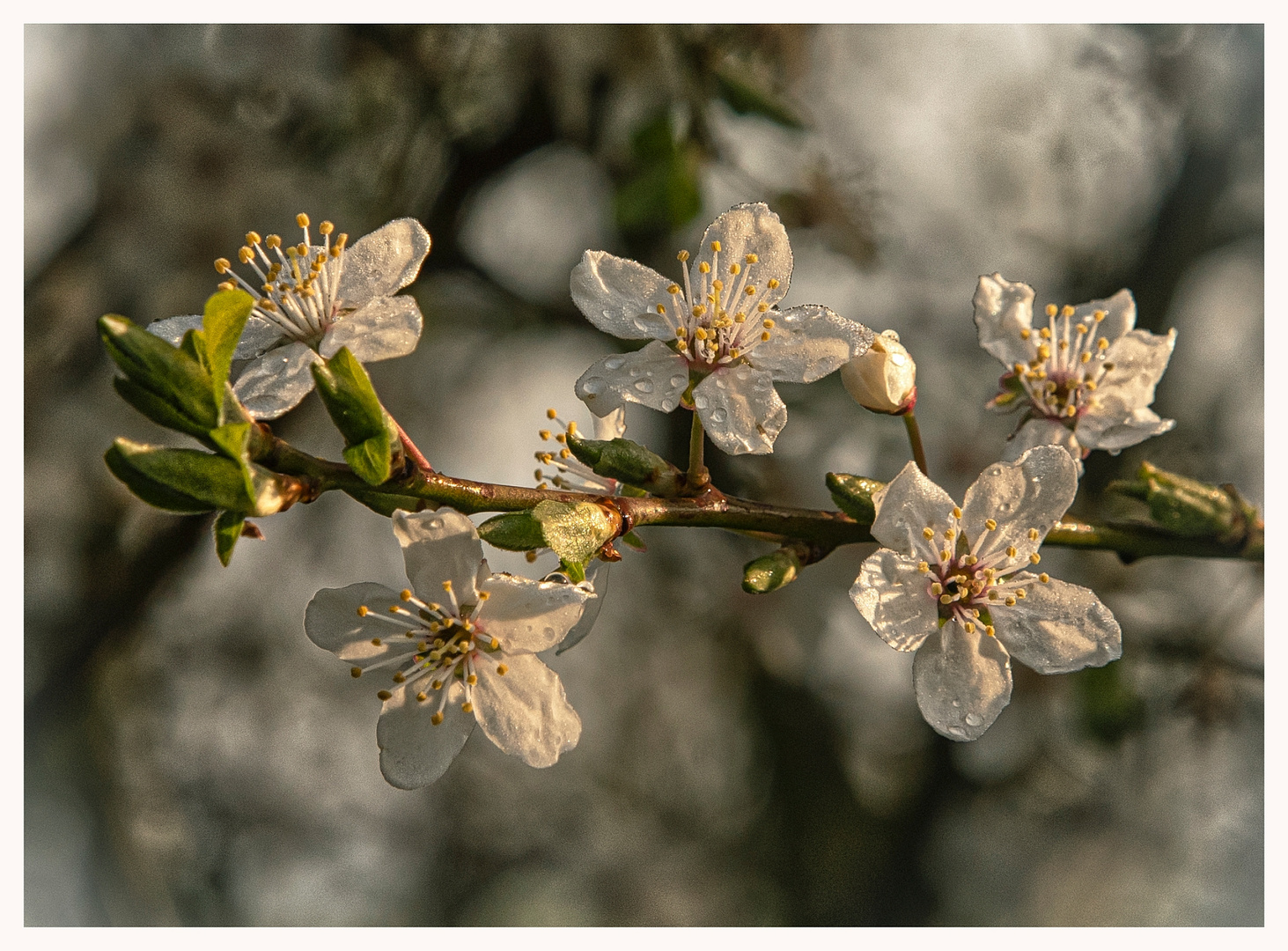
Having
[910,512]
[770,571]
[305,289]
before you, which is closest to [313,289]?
[305,289]

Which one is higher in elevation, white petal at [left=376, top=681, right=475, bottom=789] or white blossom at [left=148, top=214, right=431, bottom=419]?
white blossom at [left=148, top=214, right=431, bottom=419]

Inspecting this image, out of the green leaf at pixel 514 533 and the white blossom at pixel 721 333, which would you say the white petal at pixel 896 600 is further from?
the green leaf at pixel 514 533

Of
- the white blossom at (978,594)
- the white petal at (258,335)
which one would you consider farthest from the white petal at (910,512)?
the white petal at (258,335)

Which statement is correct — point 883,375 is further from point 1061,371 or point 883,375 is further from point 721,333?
point 1061,371

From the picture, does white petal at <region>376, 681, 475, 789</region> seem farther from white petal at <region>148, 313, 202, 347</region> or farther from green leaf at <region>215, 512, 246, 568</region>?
white petal at <region>148, 313, 202, 347</region>

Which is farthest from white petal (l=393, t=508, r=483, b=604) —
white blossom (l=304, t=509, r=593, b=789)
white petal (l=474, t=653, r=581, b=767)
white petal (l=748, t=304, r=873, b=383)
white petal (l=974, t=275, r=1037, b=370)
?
white petal (l=974, t=275, r=1037, b=370)

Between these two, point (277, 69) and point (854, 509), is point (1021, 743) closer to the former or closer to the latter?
point (854, 509)

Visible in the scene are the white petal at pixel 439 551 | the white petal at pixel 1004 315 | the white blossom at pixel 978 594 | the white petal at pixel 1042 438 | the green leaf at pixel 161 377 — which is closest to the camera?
the green leaf at pixel 161 377
